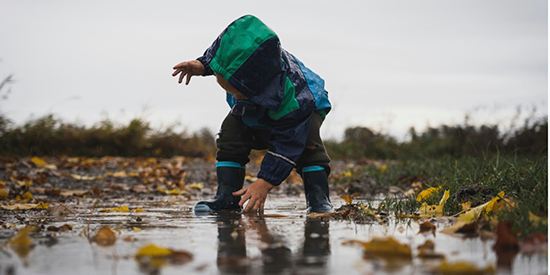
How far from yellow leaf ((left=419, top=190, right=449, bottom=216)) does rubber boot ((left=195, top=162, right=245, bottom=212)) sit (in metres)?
1.19

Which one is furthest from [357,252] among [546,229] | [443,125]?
[443,125]

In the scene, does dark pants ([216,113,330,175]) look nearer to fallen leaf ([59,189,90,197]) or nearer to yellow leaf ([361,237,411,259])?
yellow leaf ([361,237,411,259])

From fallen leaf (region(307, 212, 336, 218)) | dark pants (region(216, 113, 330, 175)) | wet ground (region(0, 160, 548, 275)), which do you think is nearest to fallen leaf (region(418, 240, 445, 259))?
wet ground (region(0, 160, 548, 275))

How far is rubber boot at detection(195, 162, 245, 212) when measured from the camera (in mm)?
3278

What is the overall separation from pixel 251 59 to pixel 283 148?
1.86ft

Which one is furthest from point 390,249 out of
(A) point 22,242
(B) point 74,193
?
(B) point 74,193

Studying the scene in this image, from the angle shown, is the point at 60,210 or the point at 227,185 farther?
the point at 227,185

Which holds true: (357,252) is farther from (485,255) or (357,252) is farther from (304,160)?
(304,160)

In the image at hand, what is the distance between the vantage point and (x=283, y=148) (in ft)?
9.98

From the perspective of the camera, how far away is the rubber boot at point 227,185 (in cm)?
328

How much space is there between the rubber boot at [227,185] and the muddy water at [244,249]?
683 mm

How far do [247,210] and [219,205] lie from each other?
0.39m

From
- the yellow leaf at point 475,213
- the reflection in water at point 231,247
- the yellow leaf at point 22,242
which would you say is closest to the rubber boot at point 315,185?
the reflection in water at point 231,247

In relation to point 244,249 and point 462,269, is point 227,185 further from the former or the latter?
point 462,269
